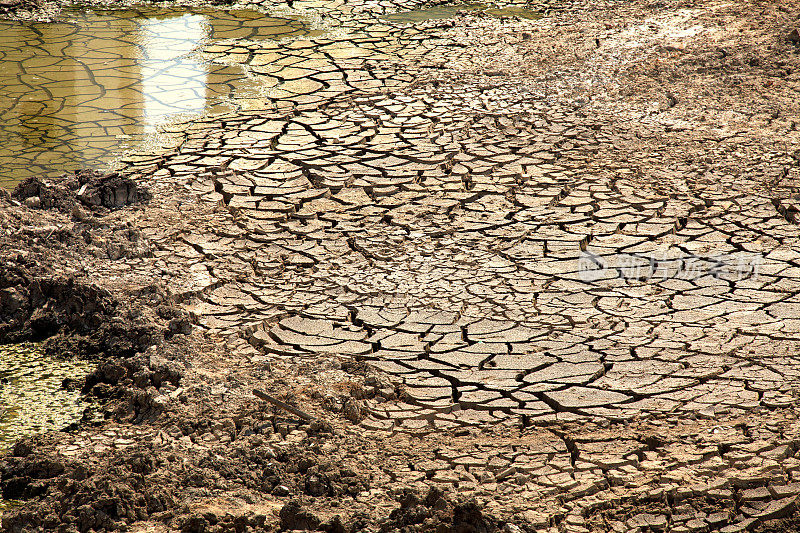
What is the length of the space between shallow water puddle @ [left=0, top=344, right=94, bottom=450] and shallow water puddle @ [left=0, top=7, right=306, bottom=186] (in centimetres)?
226

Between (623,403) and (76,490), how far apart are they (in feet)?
7.83

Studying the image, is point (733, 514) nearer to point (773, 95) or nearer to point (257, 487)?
point (257, 487)

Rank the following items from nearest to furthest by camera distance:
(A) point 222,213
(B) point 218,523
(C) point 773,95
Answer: (B) point 218,523 < (A) point 222,213 < (C) point 773,95

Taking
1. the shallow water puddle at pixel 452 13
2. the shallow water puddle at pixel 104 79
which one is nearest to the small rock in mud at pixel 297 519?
the shallow water puddle at pixel 104 79

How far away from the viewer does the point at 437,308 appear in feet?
14.0

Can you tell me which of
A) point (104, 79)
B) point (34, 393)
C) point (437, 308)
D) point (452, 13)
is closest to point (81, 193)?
point (34, 393)

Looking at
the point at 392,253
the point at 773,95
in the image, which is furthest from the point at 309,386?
the point at 773,95

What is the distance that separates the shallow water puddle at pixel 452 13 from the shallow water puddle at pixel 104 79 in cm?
130

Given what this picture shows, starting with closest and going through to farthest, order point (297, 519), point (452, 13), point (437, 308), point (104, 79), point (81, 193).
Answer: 1. point (297, 519)
2. point (437, 308)
3. point (81, 193)
4. point (104, 79)
5. point (452, 13)

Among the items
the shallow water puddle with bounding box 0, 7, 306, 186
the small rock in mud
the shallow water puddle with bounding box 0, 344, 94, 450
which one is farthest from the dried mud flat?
the shallow water puddle with bounding box 0, 7, 306, 186

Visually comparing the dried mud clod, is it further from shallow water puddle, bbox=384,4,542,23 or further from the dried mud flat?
shallow water puddle, bbox=384,4,542,23

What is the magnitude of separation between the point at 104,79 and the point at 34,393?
485 centimetres

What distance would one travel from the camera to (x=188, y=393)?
11.6ft

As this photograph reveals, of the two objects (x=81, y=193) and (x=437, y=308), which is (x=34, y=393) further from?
(x=437, y=308)
